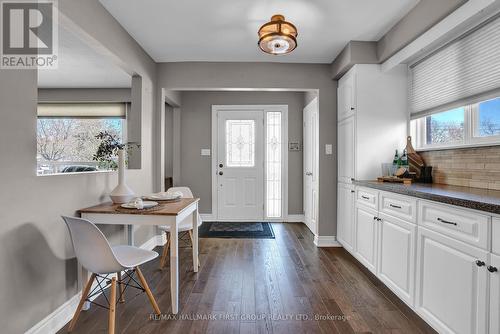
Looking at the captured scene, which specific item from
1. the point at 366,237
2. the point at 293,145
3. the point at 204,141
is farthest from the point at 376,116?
the point at 204,141

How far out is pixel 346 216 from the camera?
3244mm

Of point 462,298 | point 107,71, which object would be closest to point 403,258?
point 462,298

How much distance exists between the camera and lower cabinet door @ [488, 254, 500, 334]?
128cm

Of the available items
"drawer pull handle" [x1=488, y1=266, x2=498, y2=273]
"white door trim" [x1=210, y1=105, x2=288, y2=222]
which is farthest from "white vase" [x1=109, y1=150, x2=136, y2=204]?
"white door trim" [x1=210, y1=105, x2=288, y2=222]

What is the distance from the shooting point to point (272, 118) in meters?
4.86

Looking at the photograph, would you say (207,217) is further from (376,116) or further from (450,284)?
(450,284)

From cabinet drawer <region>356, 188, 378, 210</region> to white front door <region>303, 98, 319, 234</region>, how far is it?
1081 mm

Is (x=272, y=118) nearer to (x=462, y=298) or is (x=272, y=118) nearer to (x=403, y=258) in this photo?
(x=403, y=258)

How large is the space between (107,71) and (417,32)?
4091 millimetres

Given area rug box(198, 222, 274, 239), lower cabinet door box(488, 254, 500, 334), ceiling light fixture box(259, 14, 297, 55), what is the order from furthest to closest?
area rug box(198, 222, 274, 239)
ceiling light fixture box(259, 14, 297, 55)
lower cabinet door box(488, 254, 500, 334)

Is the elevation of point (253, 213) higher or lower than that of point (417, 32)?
lower

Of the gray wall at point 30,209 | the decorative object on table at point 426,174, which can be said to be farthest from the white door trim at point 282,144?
the gray wall at point 30,209

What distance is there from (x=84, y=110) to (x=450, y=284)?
595 centimetres

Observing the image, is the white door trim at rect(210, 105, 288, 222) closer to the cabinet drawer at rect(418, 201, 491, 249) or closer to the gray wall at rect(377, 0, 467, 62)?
the gray wall at rect(377, 0, 467, 62)
